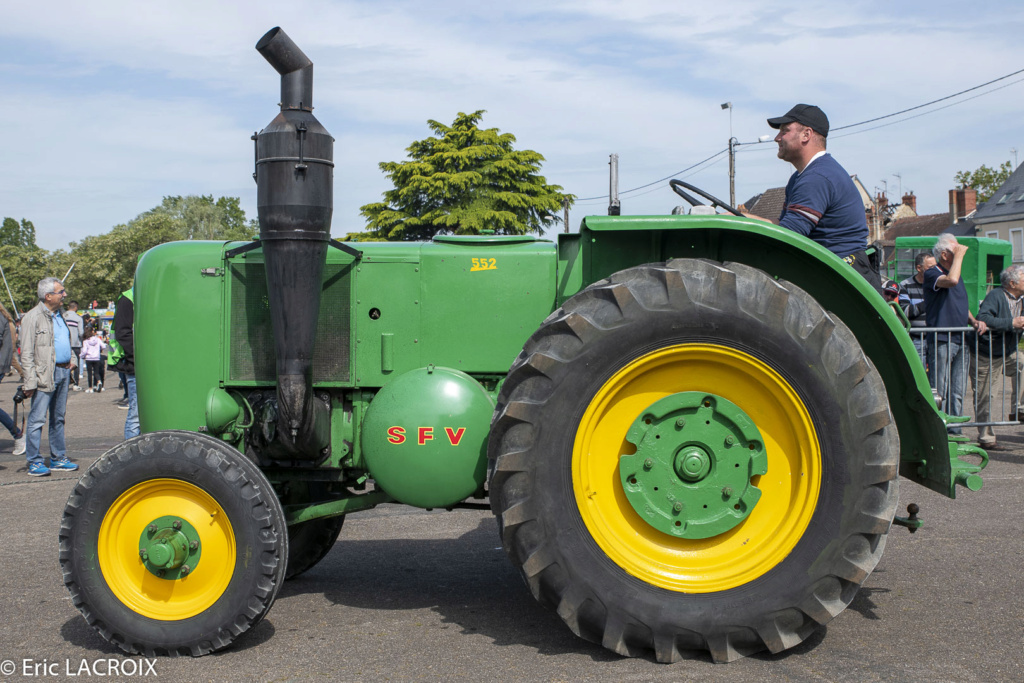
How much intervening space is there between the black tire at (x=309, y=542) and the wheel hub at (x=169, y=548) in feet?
3.36

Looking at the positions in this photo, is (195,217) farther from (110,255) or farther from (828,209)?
(828,209)

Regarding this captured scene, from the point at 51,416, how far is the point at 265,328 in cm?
575

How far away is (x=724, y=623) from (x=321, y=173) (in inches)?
89.8

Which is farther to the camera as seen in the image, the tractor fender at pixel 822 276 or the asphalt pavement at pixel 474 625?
the tractor fender at pixel 822 276

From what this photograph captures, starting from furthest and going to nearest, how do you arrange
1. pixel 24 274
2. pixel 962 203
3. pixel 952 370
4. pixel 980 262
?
1. pixel 24 274
2. pixel 962 203
3. pixel 980 262
4. pixel 952 370

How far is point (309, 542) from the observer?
4453mm

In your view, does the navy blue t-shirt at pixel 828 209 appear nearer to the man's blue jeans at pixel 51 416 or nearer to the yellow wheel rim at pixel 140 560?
the yellow wheel rim at pixel 140 560

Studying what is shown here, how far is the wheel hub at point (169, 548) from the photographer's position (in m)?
3.30

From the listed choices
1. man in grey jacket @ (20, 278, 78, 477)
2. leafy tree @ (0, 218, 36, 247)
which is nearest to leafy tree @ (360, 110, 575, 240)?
man in grey jacket @ (20, 278, 78, 477)

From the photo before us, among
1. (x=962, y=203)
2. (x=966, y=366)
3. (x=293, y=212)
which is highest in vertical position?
(x=962, y=203)

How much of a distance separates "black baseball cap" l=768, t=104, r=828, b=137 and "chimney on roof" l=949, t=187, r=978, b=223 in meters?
Answer: 54.4

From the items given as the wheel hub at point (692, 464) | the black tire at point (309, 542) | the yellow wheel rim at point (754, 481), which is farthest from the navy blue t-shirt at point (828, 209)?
the black tire at point (309, 542)

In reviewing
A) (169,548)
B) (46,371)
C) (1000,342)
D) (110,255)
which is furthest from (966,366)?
(110,255)

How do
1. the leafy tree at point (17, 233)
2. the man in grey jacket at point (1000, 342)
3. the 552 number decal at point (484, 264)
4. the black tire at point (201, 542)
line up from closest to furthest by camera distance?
the black tire at point (201, 542), the 552 number decal at point (484, 264), the man in grey jacket at point (1000, 342), the leafy tree at point (17, 233)
